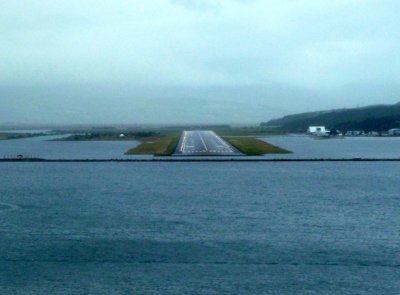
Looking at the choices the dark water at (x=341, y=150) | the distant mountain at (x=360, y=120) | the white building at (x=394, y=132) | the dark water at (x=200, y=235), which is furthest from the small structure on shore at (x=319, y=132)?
the dark water at (x=200, y=235)

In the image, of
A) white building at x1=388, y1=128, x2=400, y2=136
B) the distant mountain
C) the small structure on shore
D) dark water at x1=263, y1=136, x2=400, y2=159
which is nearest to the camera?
dark water at x1=263, y1=136, x2=400, y2=159

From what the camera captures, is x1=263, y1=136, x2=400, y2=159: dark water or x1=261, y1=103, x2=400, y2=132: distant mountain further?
x1=261, y1=103, x2=400, y2=132: distant mountain

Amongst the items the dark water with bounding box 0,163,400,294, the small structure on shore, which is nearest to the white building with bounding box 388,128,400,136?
the small structure on shore

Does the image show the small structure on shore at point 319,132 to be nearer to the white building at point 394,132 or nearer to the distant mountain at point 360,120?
the white building at point 394,132

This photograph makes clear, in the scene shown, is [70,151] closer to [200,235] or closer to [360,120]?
[200,235]

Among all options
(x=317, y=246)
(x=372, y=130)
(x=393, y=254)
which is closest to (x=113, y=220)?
(x=317, y=246)

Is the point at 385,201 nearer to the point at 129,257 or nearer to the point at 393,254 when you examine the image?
the point at 393,254

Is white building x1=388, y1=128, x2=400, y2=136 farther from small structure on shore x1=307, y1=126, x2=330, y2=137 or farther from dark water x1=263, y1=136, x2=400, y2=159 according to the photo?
dark water x1=263, y1=136, x2=400, y2=159

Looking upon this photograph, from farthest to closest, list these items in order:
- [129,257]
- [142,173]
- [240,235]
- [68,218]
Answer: [142,173]
[68,218]
[240,235]
[129,257]
